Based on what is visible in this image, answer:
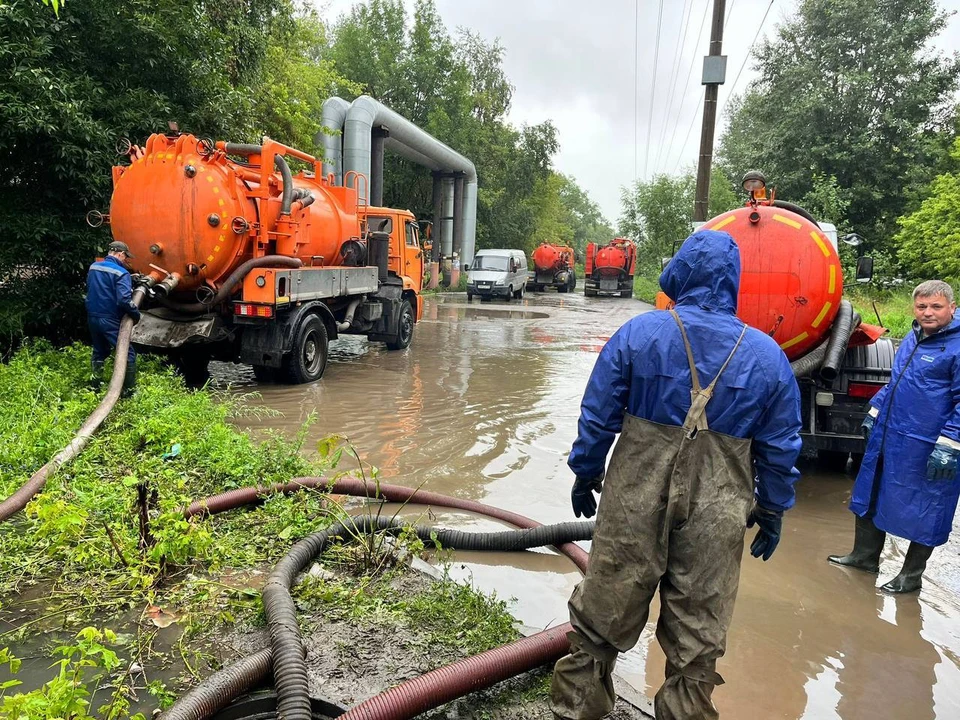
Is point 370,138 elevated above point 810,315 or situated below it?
above

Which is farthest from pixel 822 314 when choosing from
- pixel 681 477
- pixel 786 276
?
pixel 681 477

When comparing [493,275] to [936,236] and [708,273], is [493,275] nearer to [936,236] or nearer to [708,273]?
[936,236]

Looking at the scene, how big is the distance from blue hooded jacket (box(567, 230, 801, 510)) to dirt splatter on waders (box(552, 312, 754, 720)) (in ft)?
0.15

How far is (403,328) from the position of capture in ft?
41.1

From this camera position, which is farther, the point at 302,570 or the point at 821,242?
the point at 821,242

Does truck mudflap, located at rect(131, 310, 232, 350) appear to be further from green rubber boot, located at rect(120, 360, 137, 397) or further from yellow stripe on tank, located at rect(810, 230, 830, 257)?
yellow stripe on tank, located at rect(810, 230, 830, 257)

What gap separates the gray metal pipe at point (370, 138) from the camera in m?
19.5

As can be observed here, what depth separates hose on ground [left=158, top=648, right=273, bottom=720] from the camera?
2.37m

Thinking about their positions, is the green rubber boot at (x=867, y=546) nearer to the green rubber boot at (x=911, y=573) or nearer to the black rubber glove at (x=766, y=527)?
the green rubber boot at (x=911, y=573)

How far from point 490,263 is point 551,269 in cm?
857

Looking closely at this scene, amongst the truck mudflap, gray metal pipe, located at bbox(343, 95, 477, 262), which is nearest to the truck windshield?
gray metal pipe, located at bbox(343, 95, 477, 262)

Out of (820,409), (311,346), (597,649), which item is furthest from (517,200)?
(597,649)

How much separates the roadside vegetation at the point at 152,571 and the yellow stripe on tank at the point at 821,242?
377cm

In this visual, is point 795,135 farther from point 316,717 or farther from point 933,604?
point 316,717
